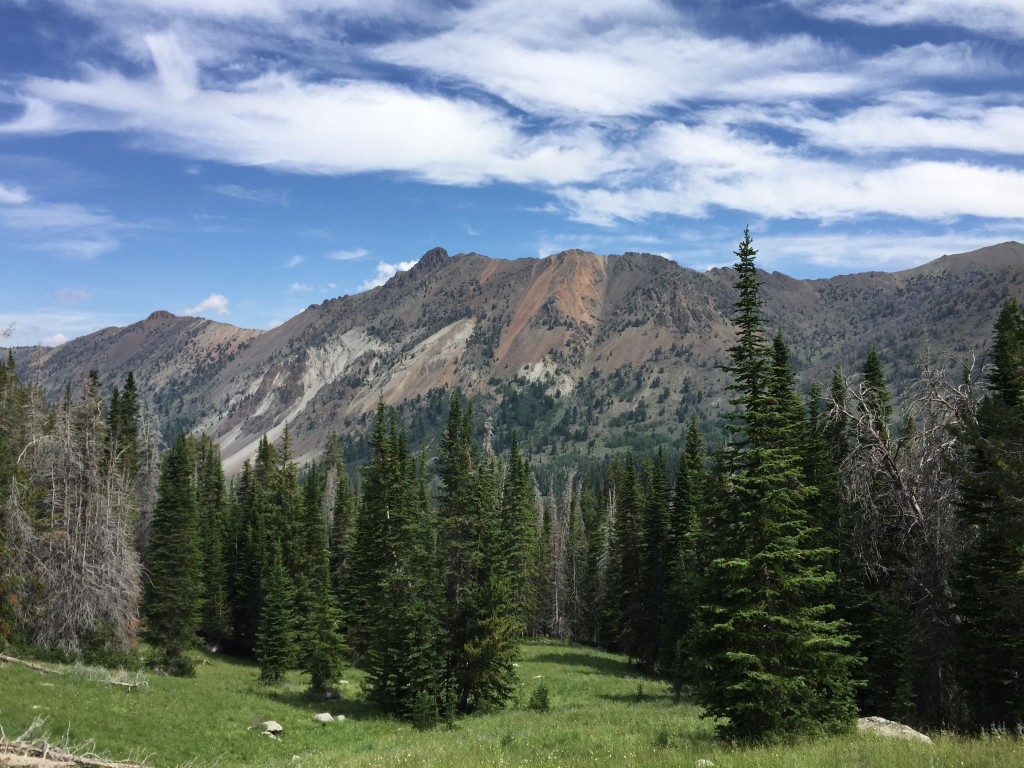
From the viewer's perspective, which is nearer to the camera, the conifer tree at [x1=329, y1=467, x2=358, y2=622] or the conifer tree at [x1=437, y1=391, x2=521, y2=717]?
the conifer tree at [x1=437, y1=391, x2=521, y2=717]

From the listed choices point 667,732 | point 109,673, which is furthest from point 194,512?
point 667,732

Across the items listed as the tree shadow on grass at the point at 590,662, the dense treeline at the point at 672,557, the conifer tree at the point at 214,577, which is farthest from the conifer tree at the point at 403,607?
the conifer tree at the point at 214,577

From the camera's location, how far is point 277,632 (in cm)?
5000

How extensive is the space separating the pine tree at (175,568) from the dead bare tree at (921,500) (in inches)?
1777

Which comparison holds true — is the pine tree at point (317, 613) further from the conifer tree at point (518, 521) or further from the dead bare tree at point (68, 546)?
the conifer tree at point (518, 521)

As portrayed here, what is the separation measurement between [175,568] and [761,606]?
164 ft

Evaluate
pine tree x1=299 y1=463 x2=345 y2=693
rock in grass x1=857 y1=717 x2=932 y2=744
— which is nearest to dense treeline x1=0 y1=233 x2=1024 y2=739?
pine tree x1=299 y1=463 x2=345 y2=693

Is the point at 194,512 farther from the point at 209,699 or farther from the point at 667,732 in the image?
the point at 667,732

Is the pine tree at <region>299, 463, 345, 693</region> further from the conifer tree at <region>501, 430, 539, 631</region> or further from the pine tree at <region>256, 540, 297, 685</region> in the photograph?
the conifer tree at <region>501, 430, 539, 631</region>

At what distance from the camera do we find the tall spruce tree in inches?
757

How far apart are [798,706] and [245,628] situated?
59821mm

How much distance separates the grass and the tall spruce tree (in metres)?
1.85

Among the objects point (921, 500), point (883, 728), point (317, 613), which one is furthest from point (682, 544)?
point (883, 728)

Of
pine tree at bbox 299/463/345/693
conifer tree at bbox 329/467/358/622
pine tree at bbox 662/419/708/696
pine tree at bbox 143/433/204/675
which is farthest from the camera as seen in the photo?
conifer tree at bbox 329/467/358/622
